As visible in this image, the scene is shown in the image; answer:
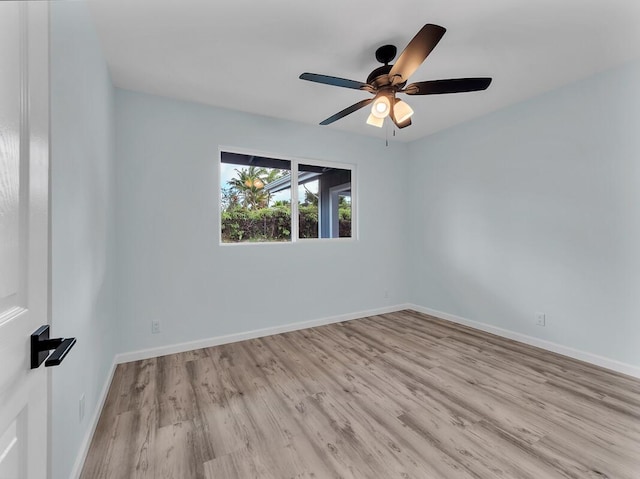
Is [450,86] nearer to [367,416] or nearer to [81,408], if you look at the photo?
[367,416]

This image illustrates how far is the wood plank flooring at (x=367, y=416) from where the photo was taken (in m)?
1.50

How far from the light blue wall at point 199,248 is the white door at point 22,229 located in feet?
7.20

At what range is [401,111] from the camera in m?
2.24

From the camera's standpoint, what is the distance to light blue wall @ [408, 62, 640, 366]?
96.4 inches

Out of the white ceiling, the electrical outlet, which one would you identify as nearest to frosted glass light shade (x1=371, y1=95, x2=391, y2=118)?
the white ceiling

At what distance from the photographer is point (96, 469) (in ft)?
4.86

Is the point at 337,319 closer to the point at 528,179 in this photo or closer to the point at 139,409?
the point at 139,409

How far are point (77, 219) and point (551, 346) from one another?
13.2ft

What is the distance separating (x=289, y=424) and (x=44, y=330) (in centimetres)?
153

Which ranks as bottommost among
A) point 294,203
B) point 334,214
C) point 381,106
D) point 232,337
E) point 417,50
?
point 232,337

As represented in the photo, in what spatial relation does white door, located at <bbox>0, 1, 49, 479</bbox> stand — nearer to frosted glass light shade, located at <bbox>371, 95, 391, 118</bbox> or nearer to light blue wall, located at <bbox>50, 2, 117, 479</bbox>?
light blue wall, located at <bbox>50, 2, 117, 479</bbox>

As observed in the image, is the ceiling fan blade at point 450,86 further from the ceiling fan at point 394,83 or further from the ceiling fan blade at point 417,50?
the ceiling fan blade at point 417,50

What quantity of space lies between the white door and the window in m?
2.50

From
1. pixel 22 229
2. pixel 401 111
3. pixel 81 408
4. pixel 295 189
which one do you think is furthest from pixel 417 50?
pixel 81 408
